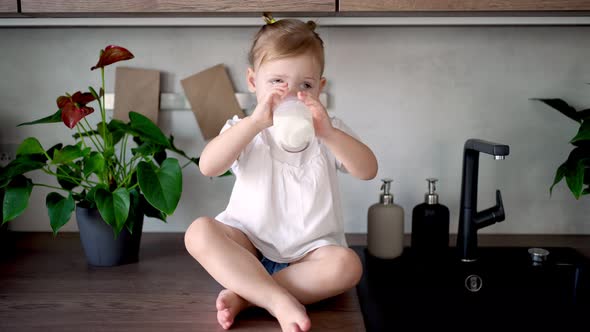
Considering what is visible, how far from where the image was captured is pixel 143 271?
1.20m

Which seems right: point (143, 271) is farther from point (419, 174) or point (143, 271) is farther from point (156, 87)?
point (419, 174)

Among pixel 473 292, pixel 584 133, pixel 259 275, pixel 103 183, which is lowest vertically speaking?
pixel 473 292

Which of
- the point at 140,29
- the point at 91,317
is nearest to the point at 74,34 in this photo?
the point at 140,29

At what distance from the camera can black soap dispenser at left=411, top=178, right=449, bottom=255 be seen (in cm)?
129

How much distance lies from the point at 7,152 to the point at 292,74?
929 millimetres

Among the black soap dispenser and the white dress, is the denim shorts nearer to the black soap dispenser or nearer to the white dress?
the white dress

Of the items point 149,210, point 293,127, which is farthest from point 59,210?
point 293,127

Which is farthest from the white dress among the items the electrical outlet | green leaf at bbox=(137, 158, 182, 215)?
the electrical outlet

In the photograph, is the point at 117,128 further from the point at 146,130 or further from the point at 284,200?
the point at 284,200

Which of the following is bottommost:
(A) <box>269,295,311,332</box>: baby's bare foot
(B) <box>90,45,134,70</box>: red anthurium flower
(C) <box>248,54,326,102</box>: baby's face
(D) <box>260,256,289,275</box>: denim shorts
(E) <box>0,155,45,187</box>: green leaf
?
(D) <box>260,256,289,275</box>: denim shorts

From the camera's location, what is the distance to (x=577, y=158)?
123 centimetres

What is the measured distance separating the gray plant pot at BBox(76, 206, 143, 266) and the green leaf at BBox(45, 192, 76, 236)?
0.05 m

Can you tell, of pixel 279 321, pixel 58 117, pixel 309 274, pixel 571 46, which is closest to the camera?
pixel 279 321

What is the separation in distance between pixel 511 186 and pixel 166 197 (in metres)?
0.97
